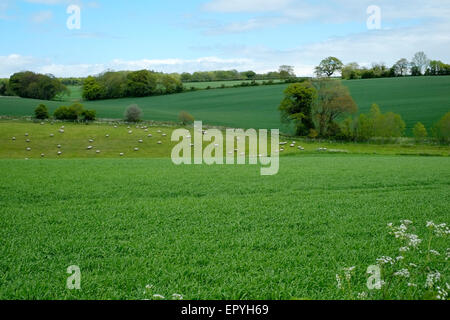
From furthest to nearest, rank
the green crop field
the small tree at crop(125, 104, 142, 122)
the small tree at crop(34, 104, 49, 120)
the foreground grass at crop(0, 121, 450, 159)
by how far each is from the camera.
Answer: the green crop field < the small tree at crop(125, 104, 142, 122) < the small tree at crop(34, 104, 49, 120) < the foreground grass at crop(0, 121, 450, 159)

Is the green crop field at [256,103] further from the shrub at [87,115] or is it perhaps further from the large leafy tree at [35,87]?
the large leafy tree at [35,87]

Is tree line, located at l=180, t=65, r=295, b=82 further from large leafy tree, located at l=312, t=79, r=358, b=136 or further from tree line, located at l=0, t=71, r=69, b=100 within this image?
large leafy tree, located at l=312, t=79, r=358, b=136

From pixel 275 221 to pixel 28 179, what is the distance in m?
10.5

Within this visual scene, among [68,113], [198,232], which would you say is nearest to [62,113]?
[68,113]

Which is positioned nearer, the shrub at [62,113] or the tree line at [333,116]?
the tree line at [333,116]

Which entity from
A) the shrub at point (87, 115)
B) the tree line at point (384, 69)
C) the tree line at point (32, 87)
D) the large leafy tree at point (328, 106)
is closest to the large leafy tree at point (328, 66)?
the tree line at point (384, 69)

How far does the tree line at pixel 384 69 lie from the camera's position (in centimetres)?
9293

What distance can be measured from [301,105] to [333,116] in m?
4.87

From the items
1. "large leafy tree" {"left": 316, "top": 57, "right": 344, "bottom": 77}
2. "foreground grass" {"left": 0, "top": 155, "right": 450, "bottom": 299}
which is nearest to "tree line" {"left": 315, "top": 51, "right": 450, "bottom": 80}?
"large leafy tree" {"left": 316, "top": 57, "right": 344, "bottom": 77}

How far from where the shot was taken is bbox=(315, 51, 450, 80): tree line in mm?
92925

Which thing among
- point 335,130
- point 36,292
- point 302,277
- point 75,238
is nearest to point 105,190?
point 75,238

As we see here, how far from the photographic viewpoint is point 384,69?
101 meters

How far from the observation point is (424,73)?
98062 mm

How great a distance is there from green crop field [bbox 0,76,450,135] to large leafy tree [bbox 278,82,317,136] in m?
6.29
